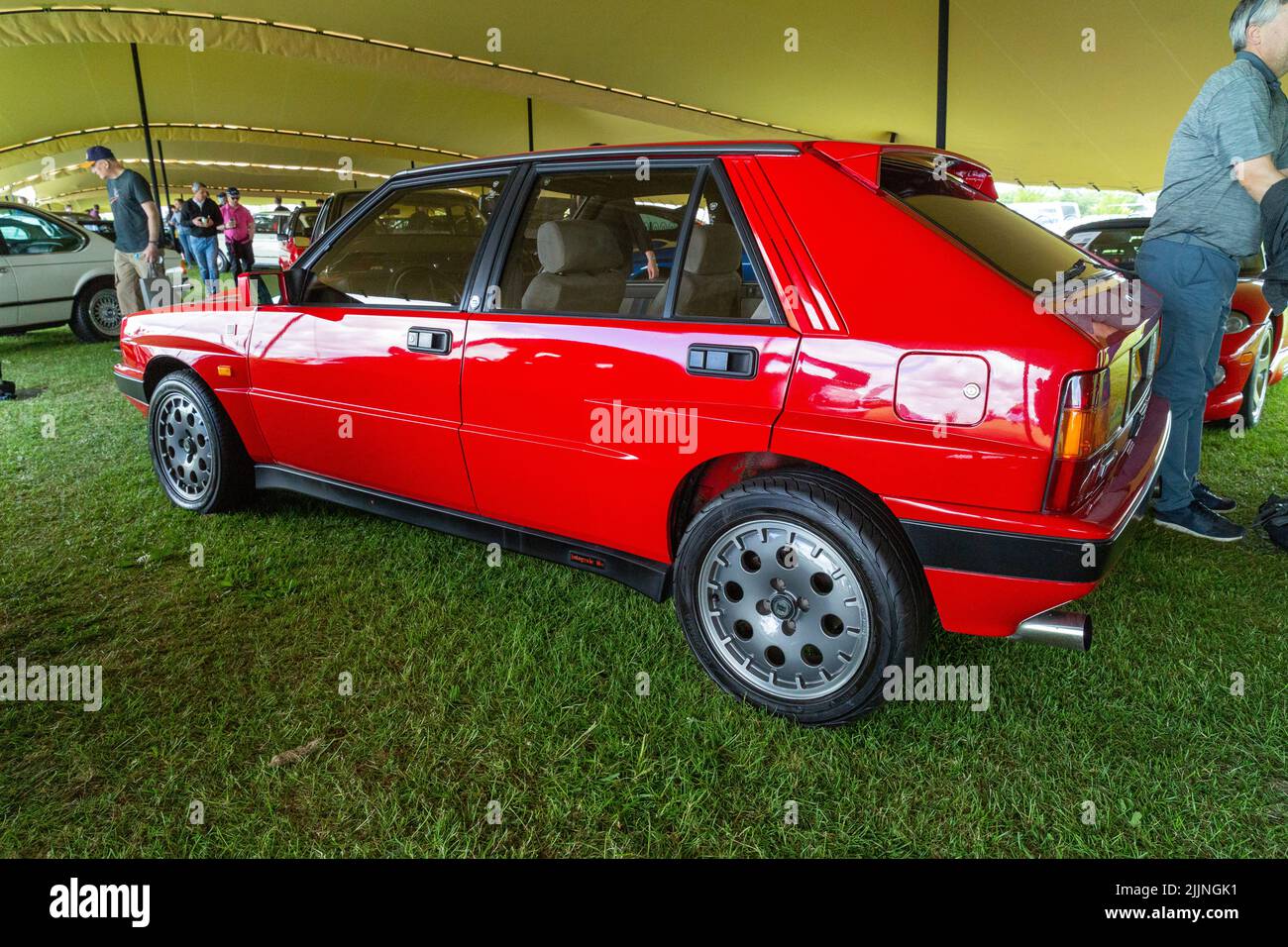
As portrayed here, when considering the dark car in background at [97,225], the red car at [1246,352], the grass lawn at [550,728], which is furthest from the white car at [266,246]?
the red car at [1246,352]

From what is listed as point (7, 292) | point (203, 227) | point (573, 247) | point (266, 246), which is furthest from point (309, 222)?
point (573, 247)

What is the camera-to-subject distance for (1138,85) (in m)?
7.67

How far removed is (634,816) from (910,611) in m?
0.86

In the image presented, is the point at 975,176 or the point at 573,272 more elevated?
the point at 975,176

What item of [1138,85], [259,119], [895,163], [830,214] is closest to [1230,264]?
[895,163]

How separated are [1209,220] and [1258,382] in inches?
101

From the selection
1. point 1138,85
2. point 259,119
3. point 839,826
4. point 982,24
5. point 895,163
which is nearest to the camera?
point 839,826

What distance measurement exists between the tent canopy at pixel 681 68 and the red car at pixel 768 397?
5.39m

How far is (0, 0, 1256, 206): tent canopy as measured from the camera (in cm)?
691

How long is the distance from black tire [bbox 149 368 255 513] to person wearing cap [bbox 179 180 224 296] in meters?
9.95

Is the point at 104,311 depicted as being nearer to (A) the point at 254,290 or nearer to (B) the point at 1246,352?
(A) the point at 254,290

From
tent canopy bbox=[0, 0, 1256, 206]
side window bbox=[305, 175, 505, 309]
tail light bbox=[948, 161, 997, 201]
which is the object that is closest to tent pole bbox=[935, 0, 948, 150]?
tent canopy bbox=[0, 0, 1256, 206]

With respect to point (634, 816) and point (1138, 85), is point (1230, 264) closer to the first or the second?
point (634, 816)

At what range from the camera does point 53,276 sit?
881 cm
